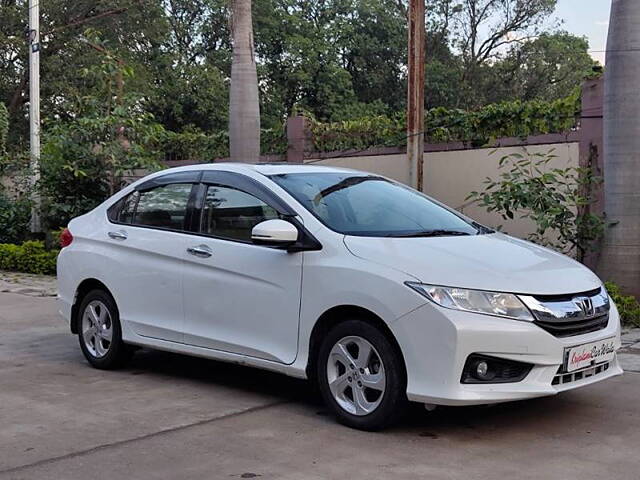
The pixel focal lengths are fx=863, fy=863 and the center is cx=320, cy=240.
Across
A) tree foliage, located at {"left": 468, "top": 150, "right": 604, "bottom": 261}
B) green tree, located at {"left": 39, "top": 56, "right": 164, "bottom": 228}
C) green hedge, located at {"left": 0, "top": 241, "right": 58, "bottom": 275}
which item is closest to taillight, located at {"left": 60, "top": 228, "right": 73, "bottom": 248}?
tree foliage, located at {"left": 468, "top": 150, "right": 604, "bottom": 261}

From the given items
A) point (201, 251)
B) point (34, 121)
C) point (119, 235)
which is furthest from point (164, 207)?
point (34, 121)

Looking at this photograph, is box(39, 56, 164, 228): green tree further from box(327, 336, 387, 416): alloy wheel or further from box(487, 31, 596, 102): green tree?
box(487, 31, 596, 102): green tree

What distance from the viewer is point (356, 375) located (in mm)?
5160

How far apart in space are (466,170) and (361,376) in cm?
814

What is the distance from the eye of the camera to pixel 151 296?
647cm

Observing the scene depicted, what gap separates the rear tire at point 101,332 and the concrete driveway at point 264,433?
16cm

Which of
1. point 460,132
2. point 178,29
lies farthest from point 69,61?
point 460,132

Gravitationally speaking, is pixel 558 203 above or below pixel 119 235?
above

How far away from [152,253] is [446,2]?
30252 millimetres

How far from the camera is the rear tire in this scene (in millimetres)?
6840

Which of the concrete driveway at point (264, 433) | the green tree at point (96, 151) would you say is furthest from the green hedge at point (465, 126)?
the concrete driveway at point (264, 433)

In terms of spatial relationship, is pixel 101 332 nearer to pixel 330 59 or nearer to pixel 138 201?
pixel 138 201

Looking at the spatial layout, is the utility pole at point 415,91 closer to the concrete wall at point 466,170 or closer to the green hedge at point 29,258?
the concrete wall at point 466,170

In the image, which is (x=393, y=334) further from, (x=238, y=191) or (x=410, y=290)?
(x=238, y=191)
